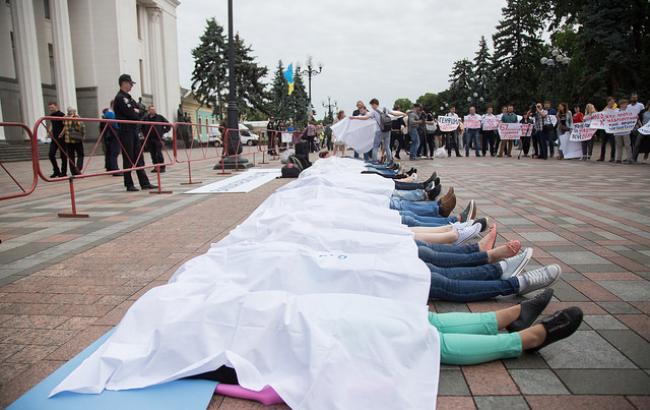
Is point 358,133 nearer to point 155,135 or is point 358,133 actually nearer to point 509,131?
point 155,135

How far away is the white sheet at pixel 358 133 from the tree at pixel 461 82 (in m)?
59.4

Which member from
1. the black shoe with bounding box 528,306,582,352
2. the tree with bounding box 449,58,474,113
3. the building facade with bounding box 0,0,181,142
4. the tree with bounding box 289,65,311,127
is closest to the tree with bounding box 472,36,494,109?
the tree with bounding box 449,58,474,113

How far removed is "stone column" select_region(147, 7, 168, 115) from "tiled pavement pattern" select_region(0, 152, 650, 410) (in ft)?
95.9

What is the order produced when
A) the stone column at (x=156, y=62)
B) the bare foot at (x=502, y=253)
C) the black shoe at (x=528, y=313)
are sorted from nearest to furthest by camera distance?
the black shoe at (x=528, y=313) < the bare foot at (x=502, y=253) < the stone column at (x=156, y=62)

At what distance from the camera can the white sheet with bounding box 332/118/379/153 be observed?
1377cm

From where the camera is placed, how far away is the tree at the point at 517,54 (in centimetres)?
4688

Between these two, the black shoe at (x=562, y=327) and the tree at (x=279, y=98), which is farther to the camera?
the tree at (x=279, y=98)

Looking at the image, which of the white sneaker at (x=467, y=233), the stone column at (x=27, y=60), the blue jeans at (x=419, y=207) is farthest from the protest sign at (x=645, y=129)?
the stone column at (x=27, y=60)

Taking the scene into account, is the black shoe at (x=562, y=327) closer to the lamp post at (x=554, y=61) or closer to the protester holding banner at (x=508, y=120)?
the protester holding banner at (x=508, y=120)

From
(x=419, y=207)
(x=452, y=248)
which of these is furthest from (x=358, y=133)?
(x=452, y=248)

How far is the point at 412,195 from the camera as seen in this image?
581cm

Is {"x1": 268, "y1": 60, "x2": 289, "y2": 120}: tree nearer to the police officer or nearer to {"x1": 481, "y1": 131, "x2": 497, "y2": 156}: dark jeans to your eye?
{"x1": 481, "y1": 131, "x2": 497, "y2": 156}: dark jeans

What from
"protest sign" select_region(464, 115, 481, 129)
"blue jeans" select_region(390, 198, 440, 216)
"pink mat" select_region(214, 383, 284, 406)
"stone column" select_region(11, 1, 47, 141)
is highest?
"stone column" select_region(11, 1, 47, 141)

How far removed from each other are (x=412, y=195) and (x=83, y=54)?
31136 mm
